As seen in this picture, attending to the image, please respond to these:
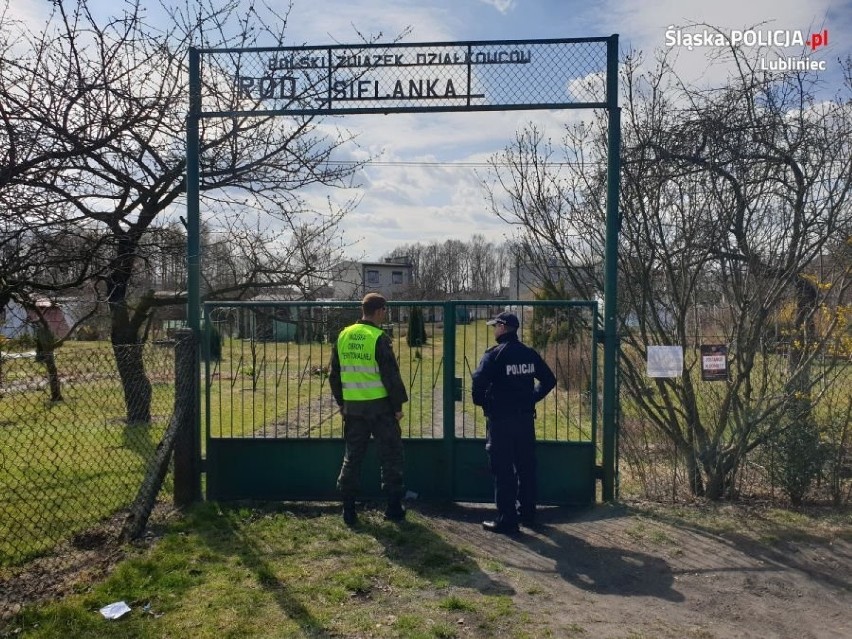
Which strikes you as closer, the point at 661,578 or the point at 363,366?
the point at 661,578

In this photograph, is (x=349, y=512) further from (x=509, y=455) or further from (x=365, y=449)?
(x=509, y=455)

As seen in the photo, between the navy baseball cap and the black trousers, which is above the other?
the navy baseball cap

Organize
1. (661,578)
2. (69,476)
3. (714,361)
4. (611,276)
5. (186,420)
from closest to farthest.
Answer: (661,578), (611,276), (714,361), (186,420), (69,476)

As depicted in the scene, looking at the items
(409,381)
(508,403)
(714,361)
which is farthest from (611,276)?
(409,381)

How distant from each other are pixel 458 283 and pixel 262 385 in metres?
28.8

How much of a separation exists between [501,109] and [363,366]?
2649 millimetres

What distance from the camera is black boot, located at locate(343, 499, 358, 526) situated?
5973mm

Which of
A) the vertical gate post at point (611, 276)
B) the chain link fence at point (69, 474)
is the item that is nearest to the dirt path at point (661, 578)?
the vertical gate post at point (611, 276)

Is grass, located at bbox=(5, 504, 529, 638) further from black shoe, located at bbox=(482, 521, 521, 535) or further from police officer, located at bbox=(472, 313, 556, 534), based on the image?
police officer, located at bbox=(472, 313, 556, 534)

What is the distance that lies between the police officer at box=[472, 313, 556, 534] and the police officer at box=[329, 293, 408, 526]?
755 millimetres

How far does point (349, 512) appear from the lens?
599cm

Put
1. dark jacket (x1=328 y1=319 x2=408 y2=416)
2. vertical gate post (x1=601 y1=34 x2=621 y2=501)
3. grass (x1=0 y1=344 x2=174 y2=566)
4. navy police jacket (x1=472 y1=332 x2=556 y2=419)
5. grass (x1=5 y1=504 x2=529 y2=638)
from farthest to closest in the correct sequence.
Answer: vertical gate post (x1=601 y1=34 x2=621 y2=501) < dark jacket (x1=328 y1=319 x2=408 y2=416) < navy police jacket (x1=472 y1=332 x2=556 y2=419) < grass (x1=0 y1=344 x2=174 y2=566) < grass (x1=5 y1=504 x2=529 y2=638)

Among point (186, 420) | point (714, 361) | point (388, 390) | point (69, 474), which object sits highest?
point (714, 361)

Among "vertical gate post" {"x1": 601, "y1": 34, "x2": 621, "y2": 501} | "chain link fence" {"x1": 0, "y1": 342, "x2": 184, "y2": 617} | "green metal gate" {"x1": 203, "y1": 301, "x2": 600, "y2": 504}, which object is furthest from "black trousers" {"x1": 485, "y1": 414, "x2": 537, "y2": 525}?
"chain link fence" {"x1": 0, "y1": 342, "x2": 184, "y2": 617}
